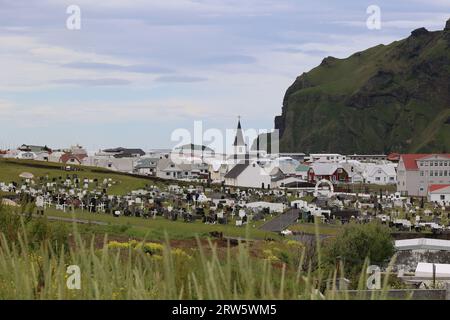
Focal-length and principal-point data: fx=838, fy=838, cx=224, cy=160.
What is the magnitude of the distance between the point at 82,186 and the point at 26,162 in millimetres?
21283

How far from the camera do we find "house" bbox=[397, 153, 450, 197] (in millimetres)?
124406

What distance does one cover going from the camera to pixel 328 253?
35.0 meters

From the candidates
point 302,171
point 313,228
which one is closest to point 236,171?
point 302,171

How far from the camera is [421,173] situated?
125 metres

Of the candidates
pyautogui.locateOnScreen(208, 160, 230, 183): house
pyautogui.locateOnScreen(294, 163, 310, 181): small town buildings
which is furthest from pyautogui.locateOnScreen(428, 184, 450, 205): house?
pyautogui.locateOnScreen(294, 163, 310, 181): small town buildings

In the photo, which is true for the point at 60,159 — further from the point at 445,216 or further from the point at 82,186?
the point at 445,216

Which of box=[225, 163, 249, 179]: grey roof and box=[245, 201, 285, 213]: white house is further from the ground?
box=[225, 163, 249, 179]: grey roof

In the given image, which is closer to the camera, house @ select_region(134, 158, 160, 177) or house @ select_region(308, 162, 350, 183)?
house @ select_region(134, 158, 160, 177)

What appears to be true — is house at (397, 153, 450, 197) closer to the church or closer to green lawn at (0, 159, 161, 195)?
the church

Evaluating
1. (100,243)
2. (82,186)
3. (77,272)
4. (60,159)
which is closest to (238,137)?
(60,159)

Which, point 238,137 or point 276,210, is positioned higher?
point 238,137

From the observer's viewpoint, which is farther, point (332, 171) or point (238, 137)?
point (238, 137)

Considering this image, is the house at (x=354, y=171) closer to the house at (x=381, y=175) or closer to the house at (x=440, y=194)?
the house at (x=381, y=175)

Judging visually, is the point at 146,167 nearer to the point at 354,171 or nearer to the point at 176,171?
the point at 176,171
